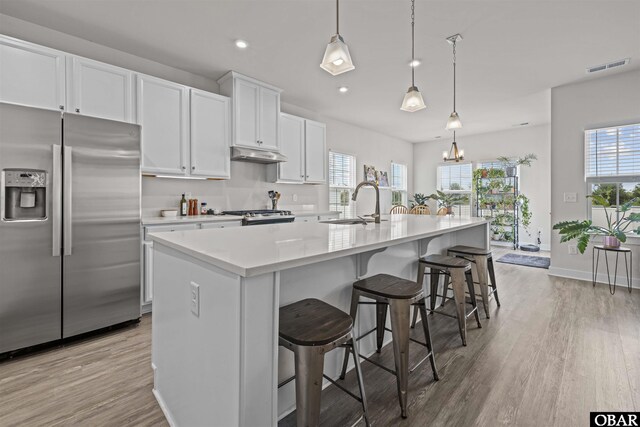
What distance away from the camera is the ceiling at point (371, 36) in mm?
2496

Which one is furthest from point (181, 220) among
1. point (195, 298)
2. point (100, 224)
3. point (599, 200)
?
point (599, 200)

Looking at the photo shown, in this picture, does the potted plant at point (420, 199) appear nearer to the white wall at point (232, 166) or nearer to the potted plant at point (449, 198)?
the potted plant at point (449, 198)

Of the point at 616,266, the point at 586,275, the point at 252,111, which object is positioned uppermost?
the point at 252,111

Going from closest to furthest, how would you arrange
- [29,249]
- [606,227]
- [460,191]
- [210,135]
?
[29,249] < [210,135] < [606,227] < [460,191]

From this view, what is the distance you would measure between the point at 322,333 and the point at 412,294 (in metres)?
0.62

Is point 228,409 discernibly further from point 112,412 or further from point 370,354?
point 370,354

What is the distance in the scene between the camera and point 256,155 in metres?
3.85

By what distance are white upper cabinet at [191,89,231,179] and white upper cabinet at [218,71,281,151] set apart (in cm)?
12

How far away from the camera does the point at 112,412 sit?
1.60 meters

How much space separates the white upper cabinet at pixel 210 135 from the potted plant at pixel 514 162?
6.25m

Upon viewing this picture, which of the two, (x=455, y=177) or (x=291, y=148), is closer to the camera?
(x=291, y=148)

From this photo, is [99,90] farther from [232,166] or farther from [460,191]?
[460,191]

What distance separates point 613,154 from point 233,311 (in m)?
5.33

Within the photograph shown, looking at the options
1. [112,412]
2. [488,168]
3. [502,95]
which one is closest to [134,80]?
[112,412]
